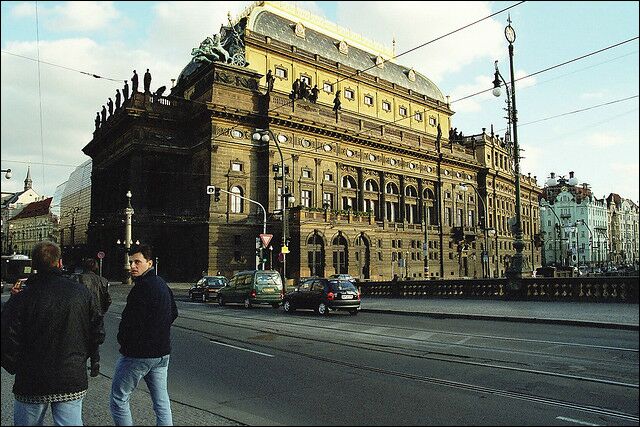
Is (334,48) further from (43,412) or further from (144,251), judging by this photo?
(43,412)

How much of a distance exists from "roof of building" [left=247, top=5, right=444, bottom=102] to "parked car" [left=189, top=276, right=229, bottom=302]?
96.0ft

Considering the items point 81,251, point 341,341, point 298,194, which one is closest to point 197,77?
point 298,194

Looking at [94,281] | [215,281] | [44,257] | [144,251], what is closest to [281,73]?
[215,281]

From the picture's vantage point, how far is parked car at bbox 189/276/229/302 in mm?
30312

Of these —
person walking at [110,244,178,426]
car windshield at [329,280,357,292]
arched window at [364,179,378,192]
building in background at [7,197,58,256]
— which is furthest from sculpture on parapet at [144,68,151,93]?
person walking at [110,244,178,426]

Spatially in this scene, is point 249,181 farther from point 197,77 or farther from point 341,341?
point 341,341

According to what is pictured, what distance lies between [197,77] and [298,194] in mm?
16880

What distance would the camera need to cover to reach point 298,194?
52.8m

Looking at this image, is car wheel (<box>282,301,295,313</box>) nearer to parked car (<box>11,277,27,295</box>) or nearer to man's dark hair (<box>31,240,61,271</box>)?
parked car (<box>11,277,27,295</box>)

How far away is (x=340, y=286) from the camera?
21812mm

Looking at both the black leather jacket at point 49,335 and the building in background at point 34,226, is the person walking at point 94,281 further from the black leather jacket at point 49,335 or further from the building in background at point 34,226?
the building in background at point 34,226

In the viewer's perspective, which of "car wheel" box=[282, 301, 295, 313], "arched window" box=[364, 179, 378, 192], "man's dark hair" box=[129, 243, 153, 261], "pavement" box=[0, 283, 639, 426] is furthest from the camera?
"arched window" box=[364, 179, 378, 192]

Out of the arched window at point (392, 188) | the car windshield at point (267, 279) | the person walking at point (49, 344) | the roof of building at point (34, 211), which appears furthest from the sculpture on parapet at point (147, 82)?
the person walking at point (49, 344)

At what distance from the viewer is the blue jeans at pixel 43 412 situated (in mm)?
4145
